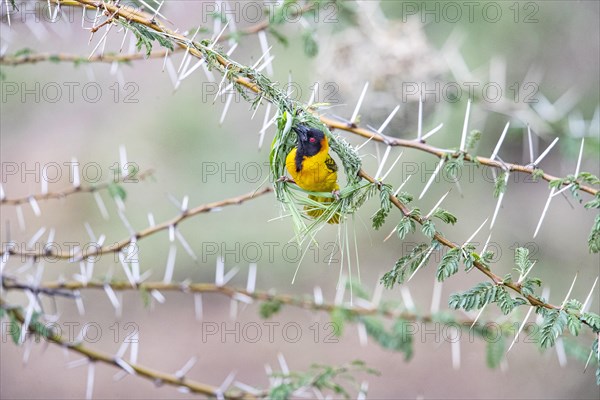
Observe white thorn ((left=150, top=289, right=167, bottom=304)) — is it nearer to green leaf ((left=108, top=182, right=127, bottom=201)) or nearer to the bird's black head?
green leaf ((left=108, top=182, right=127, bottom=201))

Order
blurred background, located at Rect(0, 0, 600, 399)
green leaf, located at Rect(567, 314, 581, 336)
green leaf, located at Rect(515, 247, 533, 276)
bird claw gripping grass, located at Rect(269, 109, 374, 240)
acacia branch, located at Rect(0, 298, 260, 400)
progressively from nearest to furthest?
green leaf, located at Rect(567, 314, 581, 336) → green leaf, located at Rect(515, 247, 533, 276) → bird claw gripping grass, located at Rect(269, 109, 374, 240) → acacia branch, located at Rect(0, 298, 260, 400) → blurred background, located at Rect(0, 0, 600, 399)

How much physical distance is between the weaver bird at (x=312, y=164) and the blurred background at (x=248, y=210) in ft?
15.5

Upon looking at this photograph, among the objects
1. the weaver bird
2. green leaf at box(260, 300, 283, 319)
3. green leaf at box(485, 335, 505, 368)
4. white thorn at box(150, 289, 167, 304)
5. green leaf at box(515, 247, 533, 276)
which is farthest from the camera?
green leaf at box(485, 335, 505, 368)

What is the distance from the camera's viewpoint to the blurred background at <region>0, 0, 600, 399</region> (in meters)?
7.43

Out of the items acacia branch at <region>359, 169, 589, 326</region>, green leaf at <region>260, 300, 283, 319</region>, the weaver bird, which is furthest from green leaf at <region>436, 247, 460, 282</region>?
green leaf at <region>260, 300, 283, 319</region>

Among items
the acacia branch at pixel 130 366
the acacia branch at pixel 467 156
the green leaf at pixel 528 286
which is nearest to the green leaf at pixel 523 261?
the green leaf at pixel 528 286

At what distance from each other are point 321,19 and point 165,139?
5093 millimetres

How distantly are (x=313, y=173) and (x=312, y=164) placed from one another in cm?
3

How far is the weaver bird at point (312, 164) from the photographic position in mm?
2396

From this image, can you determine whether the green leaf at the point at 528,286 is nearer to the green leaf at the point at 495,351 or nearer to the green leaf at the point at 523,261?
the green leaf at the point at 523,261

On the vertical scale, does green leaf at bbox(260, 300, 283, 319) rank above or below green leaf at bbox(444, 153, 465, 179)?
below

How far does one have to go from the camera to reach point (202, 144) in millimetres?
9859

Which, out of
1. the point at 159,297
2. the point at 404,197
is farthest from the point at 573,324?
the point at 159,297

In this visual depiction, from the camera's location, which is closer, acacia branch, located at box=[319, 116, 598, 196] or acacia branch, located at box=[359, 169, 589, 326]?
acacia branch, located at box=[359, 169, 589, 326]
